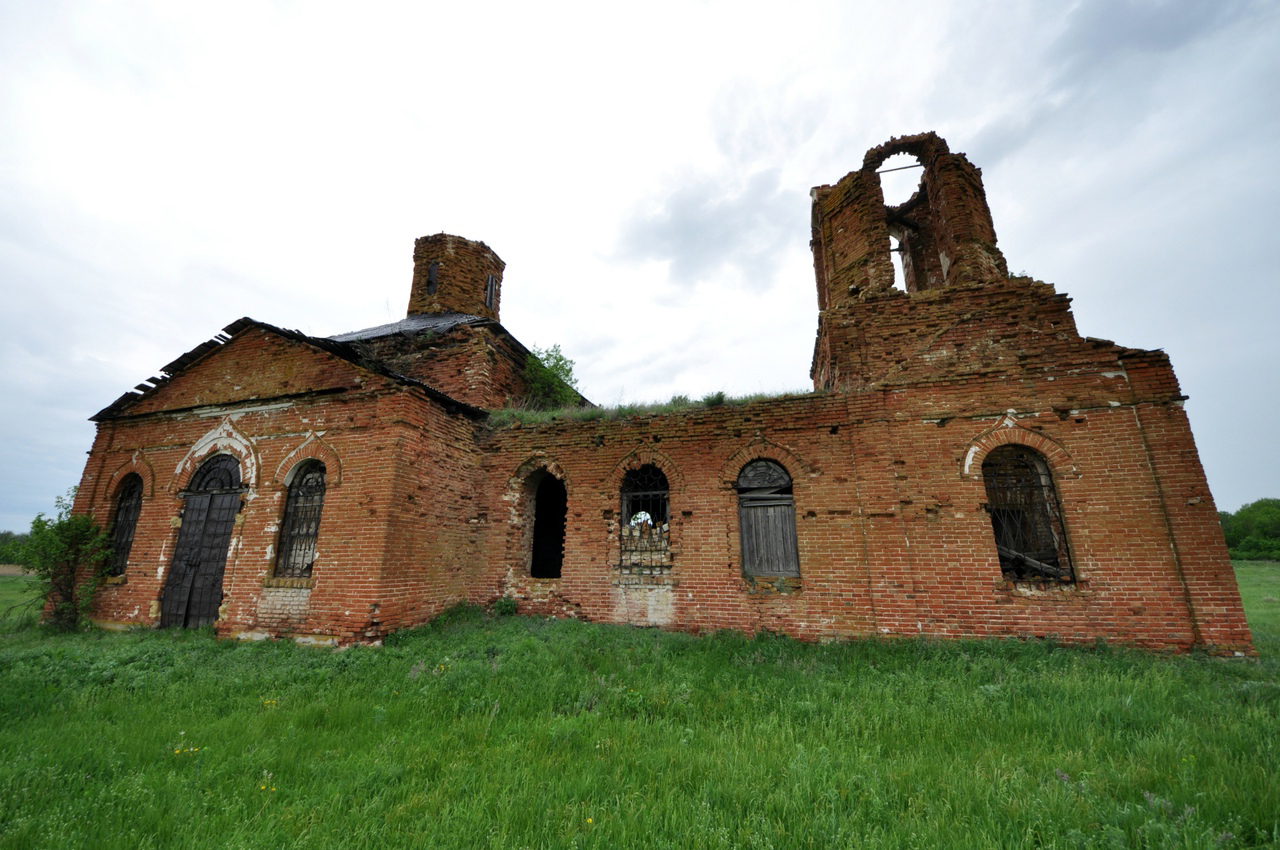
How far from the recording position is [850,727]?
171 inches

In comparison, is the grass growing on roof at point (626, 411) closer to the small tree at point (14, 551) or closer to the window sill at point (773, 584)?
the window sill at point (773, 584)

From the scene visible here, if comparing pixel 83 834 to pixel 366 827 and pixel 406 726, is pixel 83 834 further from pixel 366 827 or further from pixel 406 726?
pixel 406 726

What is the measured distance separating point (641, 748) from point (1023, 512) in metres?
7.15

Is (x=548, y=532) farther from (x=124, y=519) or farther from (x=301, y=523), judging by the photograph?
(x=124, y=519)

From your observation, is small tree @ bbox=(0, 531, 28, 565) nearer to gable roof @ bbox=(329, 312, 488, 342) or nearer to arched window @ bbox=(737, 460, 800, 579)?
gable roof @ bbox=(329, 312, 488, 342)

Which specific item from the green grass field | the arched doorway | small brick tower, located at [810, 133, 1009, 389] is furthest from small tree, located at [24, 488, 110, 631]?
small brick tower, located at [810, 133, 1009, 389]

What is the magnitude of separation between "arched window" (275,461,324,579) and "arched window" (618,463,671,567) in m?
5.39

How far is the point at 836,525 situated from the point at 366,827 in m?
6.93

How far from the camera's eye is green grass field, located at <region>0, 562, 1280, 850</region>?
2902mm

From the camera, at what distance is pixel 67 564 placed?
9.78 m

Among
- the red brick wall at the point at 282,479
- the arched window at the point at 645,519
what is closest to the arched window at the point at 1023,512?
the arched window at the point at 645,519

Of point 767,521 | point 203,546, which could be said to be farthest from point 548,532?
point 203,546

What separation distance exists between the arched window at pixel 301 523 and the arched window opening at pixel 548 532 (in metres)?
4.69

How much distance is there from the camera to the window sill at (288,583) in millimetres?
7965
